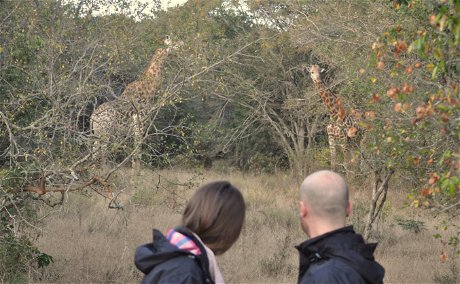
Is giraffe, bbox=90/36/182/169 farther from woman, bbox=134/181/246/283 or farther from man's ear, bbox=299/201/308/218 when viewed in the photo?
woman, bbox=134/181/246/283

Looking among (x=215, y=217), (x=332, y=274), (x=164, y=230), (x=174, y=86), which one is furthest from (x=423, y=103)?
Result: (x=164, y=230)

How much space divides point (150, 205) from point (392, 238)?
10.8ft

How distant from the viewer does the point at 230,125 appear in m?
17.4

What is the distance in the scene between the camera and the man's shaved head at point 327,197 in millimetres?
2812

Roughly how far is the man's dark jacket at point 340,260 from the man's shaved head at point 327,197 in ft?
0.23

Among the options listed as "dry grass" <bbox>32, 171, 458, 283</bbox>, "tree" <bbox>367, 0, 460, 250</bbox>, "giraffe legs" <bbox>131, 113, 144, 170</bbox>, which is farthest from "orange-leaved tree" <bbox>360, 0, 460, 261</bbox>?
"giraffe legs" <bbox>131, 113, 144, 170</bbox>

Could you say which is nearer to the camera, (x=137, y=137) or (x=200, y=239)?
(x=200, y=239)

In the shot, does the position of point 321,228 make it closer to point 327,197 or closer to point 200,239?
point 327,197

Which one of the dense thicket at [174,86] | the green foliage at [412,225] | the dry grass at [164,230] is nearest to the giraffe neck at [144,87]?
the dense thicket at [174,86]

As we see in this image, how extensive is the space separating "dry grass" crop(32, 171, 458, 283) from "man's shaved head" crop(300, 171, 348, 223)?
4.02m

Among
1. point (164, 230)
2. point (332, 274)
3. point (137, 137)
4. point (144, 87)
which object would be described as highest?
point (144, 87)

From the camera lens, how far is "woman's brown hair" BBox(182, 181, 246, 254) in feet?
8.60

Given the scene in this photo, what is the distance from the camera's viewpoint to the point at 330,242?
2.75 metres

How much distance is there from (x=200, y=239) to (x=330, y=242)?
0.49m
